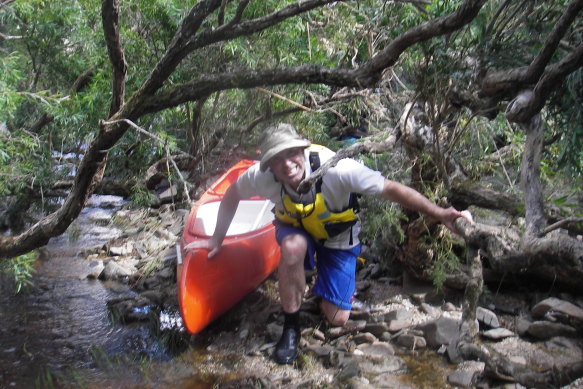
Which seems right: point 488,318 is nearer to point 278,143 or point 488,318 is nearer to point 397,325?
point 397,325

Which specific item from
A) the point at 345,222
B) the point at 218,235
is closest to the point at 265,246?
the point at 218,235

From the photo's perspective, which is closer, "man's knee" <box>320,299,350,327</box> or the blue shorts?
the blue shorts

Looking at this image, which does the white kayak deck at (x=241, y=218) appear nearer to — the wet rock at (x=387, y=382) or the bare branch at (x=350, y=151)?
the bare branch at (x=350, y=151)

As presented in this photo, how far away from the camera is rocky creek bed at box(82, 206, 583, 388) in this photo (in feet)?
11.6

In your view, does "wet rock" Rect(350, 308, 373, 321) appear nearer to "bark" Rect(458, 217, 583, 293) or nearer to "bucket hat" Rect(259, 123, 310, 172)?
"bucket hat" Rect(259, 123, 310, 172)

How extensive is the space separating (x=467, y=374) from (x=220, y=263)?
2.20 m

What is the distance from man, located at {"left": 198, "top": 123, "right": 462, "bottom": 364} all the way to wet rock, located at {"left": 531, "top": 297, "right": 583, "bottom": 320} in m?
1.44

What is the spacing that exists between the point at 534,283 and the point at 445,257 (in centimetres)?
75

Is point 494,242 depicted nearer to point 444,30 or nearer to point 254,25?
point 444,30

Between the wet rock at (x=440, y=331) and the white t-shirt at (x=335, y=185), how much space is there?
85cm

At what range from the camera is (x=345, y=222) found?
3914 mm

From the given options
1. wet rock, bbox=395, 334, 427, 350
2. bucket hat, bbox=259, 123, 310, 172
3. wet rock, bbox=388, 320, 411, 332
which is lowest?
wet rock, bbox=395, 334, 427, 350

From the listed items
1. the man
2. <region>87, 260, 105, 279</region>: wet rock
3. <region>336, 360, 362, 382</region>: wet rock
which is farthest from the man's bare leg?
<region>87, 260, 105, 279</region>: wet rock

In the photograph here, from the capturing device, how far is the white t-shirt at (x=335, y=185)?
3441 mm
